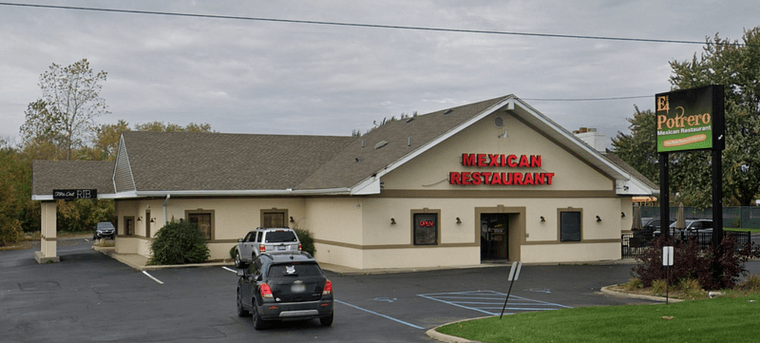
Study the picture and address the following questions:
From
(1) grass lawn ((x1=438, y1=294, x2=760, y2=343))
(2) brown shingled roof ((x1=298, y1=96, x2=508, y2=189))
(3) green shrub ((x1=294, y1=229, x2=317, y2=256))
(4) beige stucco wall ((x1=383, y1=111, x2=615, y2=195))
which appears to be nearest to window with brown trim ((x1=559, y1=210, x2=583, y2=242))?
(4) beige stucco wall ((x1=383, y1=111, x2=615, y2=195))

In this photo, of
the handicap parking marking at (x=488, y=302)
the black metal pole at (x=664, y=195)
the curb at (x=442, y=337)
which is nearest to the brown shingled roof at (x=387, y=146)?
the handicap parking marking at (x=488, y=302)

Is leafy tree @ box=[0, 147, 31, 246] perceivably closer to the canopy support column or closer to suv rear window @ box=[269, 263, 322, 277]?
the canopy support column

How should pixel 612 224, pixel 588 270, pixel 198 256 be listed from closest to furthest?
1. pixel 588 270
2. pixel 198 256
3. pixel 612 224

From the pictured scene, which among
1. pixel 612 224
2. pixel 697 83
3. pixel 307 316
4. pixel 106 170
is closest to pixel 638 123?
pixel 697 83

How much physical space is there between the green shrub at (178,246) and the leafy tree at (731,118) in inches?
1366

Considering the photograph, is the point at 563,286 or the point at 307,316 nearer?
the point at 307,316

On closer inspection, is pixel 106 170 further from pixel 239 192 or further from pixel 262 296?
pixel 262 296

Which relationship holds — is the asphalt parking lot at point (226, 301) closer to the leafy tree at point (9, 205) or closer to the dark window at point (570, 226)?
the dark window at point (570, 226)

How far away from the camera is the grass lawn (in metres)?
12.8

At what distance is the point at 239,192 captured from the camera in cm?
3391

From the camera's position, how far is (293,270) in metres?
15.8

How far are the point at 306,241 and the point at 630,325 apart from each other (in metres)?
21.3

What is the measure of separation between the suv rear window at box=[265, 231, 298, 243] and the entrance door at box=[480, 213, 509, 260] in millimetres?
8419

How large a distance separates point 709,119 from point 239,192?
20.3 meters
